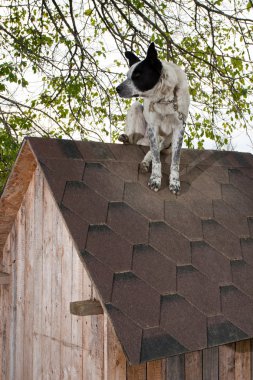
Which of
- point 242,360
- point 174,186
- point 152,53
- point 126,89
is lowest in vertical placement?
point 242,360

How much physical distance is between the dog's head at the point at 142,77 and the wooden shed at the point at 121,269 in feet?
1.72

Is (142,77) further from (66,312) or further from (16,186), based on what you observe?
(66,312)

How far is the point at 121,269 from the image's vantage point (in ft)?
9.28

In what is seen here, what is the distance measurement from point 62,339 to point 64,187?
3.34 feet

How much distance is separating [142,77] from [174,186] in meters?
0.82

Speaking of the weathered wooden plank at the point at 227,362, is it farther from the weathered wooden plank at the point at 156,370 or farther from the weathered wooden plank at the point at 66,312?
the weathered wooden plank at the point at 66,312

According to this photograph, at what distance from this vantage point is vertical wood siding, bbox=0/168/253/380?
288 centimetres

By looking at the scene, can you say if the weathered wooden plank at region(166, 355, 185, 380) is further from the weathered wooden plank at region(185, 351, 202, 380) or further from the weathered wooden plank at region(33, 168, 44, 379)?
the weathered wooden plank at region(33, 168, 44, 379)

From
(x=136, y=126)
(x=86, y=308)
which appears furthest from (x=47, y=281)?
(x=136, y=126)

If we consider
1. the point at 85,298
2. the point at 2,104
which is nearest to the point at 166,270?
the point at 85,298

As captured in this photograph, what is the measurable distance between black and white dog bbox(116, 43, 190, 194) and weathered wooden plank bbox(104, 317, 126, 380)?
1.22 metres

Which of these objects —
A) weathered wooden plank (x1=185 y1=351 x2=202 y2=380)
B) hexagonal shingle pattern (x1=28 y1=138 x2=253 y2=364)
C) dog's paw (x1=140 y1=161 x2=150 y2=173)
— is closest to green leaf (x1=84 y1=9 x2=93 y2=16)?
hexagonal shingle pattern (x1=28 y1=138 x2=253 y2=364)

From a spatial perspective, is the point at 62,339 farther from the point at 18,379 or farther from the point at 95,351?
the point at 18,379

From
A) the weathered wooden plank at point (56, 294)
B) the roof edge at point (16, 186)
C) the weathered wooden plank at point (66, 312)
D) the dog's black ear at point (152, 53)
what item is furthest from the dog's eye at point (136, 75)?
the weathered wooden plank at point (66, 312)
